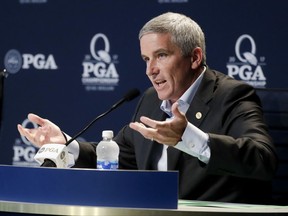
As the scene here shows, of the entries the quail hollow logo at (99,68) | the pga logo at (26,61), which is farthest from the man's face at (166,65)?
the pga logo at (26,61)

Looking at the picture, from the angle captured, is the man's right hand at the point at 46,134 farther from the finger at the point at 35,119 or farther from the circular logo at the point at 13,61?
the circular logo at the point at 13,61

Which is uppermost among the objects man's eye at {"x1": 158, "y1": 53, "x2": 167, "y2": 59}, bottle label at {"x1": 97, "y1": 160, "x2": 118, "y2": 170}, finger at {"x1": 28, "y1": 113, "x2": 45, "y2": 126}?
man's eye at {"x1": 158, "y1": 53, "x2": 167, "y2": 59}

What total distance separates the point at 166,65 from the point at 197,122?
0.29 meters

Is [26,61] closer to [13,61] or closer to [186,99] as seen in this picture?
[13,61]

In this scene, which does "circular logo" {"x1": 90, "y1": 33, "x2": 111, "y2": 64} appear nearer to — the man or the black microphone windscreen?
the man

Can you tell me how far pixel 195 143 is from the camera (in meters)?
2.78

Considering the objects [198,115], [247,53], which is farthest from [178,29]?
[247,53]

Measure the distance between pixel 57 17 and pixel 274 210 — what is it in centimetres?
318

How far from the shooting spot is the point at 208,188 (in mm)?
3188

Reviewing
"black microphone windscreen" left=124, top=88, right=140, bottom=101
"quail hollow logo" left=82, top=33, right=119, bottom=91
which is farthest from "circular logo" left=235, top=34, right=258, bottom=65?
"black microphone windscreen" left=124, top=88, right=140, bottom=101

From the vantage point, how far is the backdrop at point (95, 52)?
178 inches

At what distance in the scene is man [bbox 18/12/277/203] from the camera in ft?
10.1

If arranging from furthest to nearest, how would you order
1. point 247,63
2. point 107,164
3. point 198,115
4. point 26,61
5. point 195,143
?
point 26,61 < point 247,63 < point 198,115 < point 107,164 < point 195,143

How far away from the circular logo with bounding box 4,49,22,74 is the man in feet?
6.06
